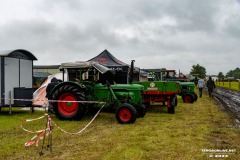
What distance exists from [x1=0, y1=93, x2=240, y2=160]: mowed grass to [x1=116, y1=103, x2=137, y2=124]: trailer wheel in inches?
8.9

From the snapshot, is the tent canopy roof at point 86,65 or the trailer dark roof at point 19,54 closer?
the tent canopy roof at point 86,65

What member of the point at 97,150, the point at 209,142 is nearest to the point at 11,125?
the point at 97,150

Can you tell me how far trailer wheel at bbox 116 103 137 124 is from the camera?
30.8ft

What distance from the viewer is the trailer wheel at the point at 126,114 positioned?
9.38 metres

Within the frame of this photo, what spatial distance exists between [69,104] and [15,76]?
3323 millimetres

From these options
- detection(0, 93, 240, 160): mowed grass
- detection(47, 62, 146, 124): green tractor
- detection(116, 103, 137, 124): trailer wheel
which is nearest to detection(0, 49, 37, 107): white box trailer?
detection(0, 93, 240, 160): mowed grass

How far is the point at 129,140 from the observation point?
7.03 metres

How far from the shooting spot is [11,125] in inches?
361

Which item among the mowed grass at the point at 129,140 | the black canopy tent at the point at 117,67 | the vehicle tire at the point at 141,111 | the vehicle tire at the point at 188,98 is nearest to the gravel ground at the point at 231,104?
the vehicle tire at the point at 188,98

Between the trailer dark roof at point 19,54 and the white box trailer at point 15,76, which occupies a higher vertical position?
the trailer dark roof at point 19,54

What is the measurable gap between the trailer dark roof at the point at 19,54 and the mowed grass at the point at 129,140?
291cm

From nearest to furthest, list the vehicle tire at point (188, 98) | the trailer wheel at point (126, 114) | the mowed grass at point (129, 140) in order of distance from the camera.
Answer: the mowed grass at point (129, 140) < the trailer wheel at point (126, 114) < the vehicle tire at point (188, 98)

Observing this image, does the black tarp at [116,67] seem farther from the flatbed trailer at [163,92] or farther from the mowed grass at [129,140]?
the mowed grass at [129,140]

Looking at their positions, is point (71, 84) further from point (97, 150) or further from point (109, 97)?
point (97, 150)
